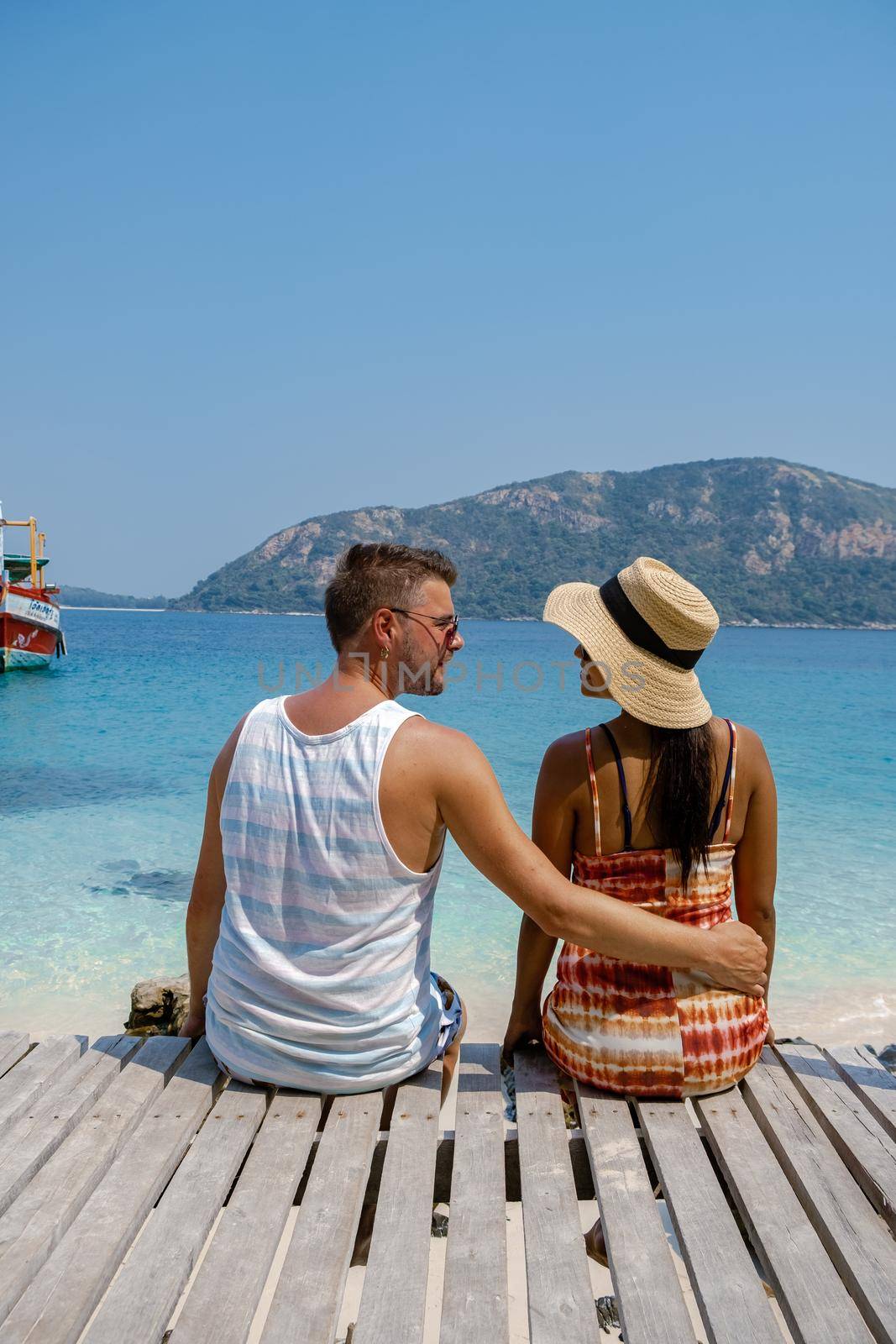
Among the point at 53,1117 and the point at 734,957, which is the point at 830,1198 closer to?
the point at 734,957

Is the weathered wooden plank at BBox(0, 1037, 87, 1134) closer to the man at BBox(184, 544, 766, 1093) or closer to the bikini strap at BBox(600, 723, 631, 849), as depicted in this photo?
the man at BBox(184, 544, 766, 1093)

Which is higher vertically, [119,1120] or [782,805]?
[119,1120]

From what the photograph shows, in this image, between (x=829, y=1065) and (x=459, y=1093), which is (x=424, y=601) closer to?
(x=459, y=1093)

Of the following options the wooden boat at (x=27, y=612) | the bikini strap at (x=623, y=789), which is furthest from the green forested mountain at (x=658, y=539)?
the bikini strap at (x=623, y=789)

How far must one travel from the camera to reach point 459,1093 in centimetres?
225

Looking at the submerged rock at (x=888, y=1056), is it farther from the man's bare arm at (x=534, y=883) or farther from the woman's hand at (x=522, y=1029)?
the man's bare arm at (x=534, y=883)

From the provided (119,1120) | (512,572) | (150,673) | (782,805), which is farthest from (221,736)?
(512,572)

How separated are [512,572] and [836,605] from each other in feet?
122

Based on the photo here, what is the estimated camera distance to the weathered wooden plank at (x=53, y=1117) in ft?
6.11

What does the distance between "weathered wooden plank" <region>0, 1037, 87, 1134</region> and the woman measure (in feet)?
4.19

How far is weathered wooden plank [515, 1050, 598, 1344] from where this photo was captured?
1515mm

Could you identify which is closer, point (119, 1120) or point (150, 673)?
point (119, 1120)

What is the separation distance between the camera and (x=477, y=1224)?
1.75m

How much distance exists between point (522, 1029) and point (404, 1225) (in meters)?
0.82
